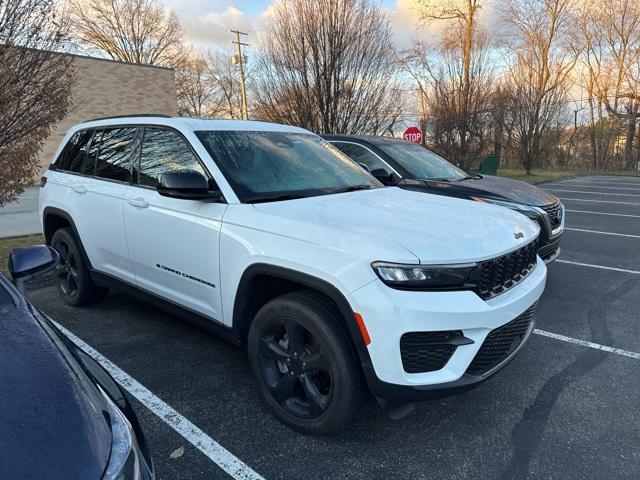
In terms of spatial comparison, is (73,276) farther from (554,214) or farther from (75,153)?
(554,214)

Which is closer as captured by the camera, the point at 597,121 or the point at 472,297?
the point at 472,297

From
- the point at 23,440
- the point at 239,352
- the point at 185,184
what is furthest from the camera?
the point at 239,352

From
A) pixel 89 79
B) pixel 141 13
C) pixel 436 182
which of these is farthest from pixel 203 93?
pixel 436 182

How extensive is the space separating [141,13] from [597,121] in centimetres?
3879

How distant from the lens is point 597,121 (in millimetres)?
33094

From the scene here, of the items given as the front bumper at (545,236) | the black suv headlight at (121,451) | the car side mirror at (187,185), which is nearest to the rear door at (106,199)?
the car side mirror at (187,185)

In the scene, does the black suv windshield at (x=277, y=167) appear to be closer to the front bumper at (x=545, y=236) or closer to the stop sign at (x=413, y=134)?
the front bumper at (x=545, y=236)

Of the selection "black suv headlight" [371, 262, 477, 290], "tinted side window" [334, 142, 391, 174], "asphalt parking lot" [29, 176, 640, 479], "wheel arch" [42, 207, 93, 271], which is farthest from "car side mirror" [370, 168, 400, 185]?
"wheel arch" [42, 207, 93, 271]

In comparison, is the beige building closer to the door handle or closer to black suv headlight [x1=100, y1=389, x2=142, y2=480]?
the door handle

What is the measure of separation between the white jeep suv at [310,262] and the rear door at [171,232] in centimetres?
1

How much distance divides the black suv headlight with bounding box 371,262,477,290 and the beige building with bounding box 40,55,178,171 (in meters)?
22.8

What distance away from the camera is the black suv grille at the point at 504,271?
2354mm

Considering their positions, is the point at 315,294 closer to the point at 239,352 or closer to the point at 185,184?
the point at 185,184

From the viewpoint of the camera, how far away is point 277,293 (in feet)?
9.18
